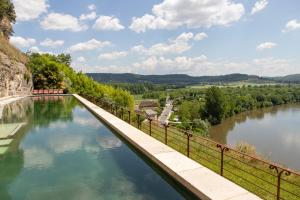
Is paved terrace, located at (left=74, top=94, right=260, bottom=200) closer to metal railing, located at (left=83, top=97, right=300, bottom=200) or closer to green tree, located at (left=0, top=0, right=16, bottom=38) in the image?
metal railing, located at (left=83, top=97, right=300, bottom=200)

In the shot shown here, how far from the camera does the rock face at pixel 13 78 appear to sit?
85.9 feet

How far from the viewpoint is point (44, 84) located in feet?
124

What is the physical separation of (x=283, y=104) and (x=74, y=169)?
11396cm

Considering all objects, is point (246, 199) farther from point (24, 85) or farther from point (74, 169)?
point (24, 85)

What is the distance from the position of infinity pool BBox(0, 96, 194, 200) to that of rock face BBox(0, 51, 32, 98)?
18.8 m

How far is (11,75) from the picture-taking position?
28094 millimetres

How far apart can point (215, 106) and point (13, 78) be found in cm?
4988

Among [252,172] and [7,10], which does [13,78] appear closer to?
[7,10]

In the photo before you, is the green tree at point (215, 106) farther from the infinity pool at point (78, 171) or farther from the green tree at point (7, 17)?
the infinity pool at point (78, 171)

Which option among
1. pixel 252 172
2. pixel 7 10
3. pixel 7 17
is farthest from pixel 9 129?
pixel 7 17

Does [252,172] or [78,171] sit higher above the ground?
[78,171]

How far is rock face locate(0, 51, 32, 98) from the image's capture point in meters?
26.2

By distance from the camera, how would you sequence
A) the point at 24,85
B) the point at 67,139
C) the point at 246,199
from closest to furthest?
1. the point at 246,199
2. the point at 67,139
3. the point at 24,85

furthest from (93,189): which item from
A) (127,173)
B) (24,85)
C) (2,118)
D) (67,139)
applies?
(24,85)
